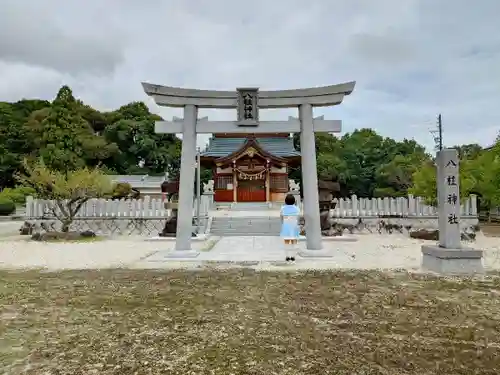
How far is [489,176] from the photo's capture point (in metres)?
18.1

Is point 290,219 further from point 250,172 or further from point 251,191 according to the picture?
point 251,191

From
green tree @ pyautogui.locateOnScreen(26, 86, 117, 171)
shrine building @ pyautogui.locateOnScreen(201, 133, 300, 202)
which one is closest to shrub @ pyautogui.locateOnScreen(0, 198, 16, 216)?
green tree @ pyautogui.locateOnScreen(26, 86, 117, 171)

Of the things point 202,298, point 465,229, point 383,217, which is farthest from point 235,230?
point 202,298

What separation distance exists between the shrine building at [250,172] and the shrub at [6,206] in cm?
1498

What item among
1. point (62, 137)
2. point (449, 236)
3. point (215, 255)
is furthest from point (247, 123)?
point (62, 137)

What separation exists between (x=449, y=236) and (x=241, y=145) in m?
24.0

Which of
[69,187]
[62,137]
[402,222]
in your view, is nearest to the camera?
[69,187]

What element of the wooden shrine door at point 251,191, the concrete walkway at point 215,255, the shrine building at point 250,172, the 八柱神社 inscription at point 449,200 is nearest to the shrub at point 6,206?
the shrine building at point 250,172

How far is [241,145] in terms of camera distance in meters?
31.3

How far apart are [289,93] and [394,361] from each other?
8309mm

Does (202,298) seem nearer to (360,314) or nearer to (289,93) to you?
(360,314)

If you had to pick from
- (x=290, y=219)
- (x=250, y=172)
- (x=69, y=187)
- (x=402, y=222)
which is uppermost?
(x=250, y=172)

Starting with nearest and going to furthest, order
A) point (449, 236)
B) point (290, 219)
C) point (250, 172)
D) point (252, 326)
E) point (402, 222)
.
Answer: point (252, 326) < point (449, 236) < point (290, 219) < point (402, 222) < point (250, 172)

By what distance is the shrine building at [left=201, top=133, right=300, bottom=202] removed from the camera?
2942 centimetres
